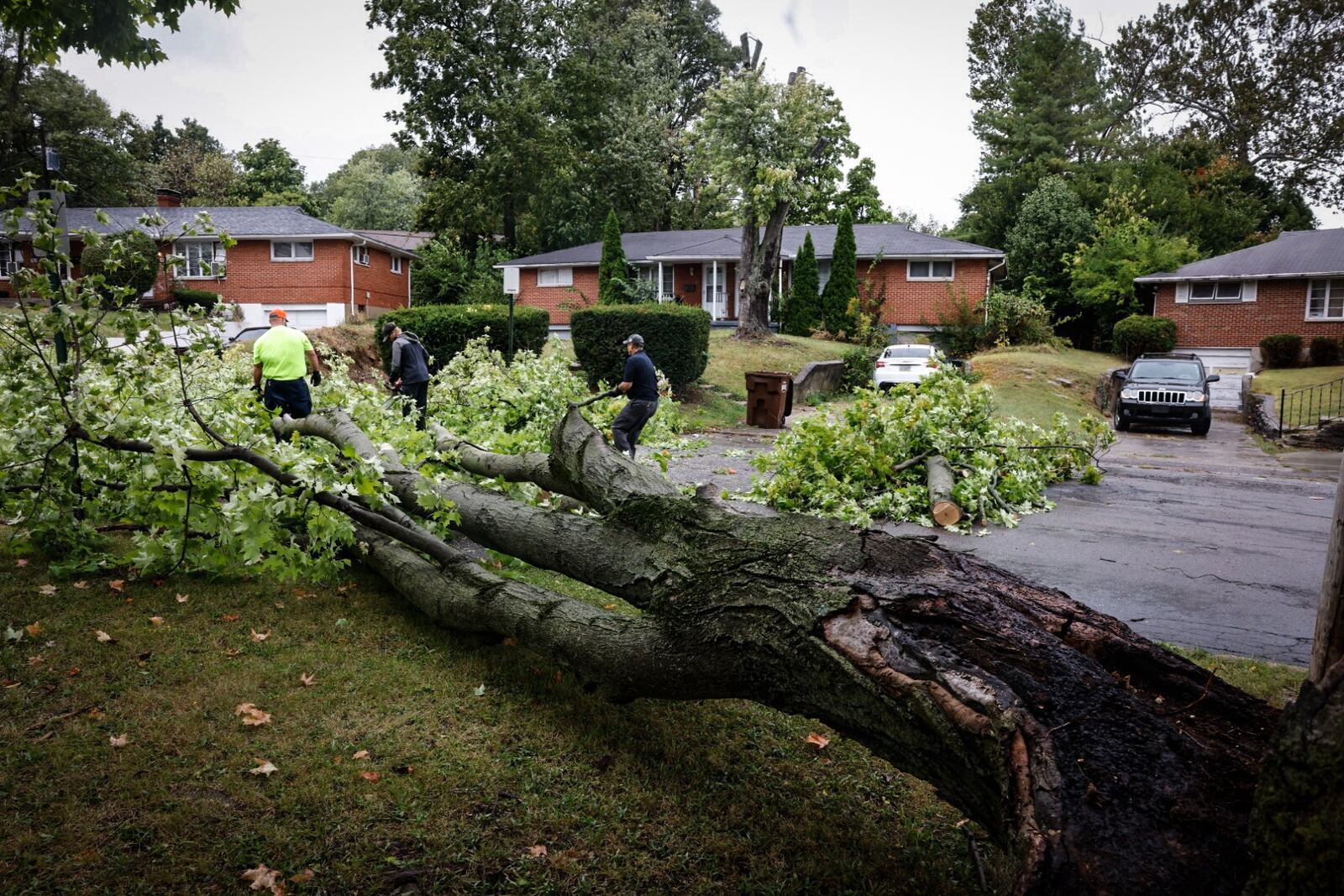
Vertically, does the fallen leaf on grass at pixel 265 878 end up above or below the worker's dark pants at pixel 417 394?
below

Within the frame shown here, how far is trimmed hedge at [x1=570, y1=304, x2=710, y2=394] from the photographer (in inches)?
824

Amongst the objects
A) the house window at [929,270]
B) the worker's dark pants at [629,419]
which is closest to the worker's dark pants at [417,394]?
the worker's dark pants at [629,419]

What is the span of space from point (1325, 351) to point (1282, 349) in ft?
4.17

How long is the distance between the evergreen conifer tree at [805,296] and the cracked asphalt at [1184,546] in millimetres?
19631

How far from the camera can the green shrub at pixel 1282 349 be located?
1219 inches

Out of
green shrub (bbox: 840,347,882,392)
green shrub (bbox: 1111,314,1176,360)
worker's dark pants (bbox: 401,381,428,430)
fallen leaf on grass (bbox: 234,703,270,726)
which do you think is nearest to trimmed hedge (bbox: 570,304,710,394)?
green shrub (bbox: 840,347,882,392)

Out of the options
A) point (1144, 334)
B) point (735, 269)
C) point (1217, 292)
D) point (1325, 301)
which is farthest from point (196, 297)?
point (1325, 301)

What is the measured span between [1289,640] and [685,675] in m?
4.36

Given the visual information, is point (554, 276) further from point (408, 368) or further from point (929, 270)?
point (408, 368)

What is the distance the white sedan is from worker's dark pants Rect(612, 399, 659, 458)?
13.7 m

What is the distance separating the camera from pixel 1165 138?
167ft

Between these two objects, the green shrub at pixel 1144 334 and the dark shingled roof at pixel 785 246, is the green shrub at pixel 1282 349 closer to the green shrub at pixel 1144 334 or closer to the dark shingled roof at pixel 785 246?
the green shrub at pixel 1144 334

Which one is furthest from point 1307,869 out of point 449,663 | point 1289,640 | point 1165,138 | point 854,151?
point 1165,138

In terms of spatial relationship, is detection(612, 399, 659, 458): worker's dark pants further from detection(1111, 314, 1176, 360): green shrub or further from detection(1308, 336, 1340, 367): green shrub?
detection(1308, 336, 1340, 367): green shrub
